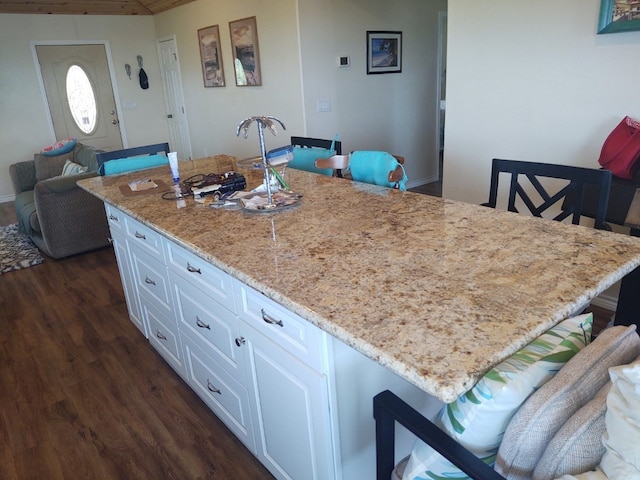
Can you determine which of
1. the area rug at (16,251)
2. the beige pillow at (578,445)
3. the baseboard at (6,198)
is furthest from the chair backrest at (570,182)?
the baseboard at (6,198)

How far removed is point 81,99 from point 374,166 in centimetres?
628

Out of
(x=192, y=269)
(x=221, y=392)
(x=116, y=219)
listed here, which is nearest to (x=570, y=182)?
(x=192, y=269)

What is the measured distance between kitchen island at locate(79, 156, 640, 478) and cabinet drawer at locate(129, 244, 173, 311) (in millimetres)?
279

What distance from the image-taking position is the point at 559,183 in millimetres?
2727

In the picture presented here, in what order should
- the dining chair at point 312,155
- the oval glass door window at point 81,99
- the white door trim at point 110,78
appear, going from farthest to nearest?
the oval glass door window at point 81,99, the white door trim at point 110,78, the dining chair at point 312,155

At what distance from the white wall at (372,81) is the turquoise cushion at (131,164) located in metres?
1.91

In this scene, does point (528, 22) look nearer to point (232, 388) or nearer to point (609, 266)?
point (609, 266)

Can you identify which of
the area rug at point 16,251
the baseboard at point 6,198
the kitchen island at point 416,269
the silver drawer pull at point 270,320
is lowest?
the area rug at point 16,251

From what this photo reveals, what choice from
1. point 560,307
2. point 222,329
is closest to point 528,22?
point 560,307

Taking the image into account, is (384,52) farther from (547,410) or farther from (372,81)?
(547,410)

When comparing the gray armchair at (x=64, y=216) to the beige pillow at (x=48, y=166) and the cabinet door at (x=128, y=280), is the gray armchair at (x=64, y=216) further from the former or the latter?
the cabinet door at (x=128, y=280)

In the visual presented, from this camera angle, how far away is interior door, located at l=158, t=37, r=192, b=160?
690 cm

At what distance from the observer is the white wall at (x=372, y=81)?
4.58 meters

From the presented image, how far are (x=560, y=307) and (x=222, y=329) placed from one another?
111 centimetres
